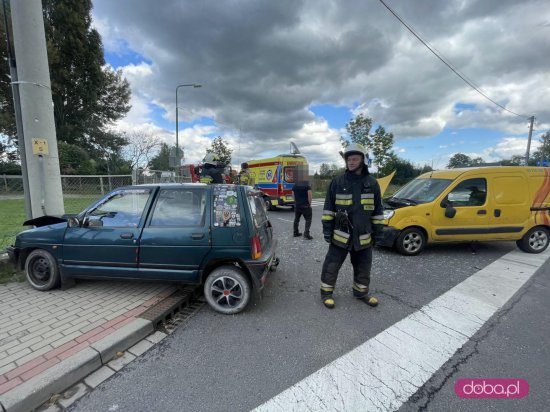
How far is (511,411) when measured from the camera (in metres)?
1.96

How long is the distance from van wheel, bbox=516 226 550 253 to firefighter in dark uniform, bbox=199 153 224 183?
7261 mm

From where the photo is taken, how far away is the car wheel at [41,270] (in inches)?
142

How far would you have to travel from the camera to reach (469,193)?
A: 5.66m

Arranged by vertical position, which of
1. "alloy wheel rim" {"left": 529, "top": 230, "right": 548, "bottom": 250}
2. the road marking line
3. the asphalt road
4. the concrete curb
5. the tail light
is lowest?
the road marking line

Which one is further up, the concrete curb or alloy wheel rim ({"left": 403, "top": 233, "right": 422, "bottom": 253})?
alloy wheel rim ({"left": 403, "top": 233, "right": 422, "bottom": 253})

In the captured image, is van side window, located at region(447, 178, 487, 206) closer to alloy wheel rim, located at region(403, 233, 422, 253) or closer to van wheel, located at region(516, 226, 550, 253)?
alloy wheel rim, located at region(403, 233, 422, 253)

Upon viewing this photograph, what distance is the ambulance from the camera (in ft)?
39.4

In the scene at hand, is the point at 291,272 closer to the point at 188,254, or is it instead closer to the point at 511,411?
the point at 188,254

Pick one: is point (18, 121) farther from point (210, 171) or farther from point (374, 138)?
point (374, 138)

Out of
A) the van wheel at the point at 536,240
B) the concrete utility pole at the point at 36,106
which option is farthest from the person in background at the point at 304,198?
the concrete utility pole at the point at 36,106

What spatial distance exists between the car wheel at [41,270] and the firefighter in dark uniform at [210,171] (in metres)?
3.92

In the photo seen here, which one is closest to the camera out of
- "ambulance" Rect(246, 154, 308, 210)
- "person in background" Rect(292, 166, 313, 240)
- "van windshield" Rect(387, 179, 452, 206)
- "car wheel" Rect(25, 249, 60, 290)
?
"car wheel" Rect(25, 249, 60, 290)

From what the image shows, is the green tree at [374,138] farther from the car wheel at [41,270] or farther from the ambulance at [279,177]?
the car wheel at [41,270]

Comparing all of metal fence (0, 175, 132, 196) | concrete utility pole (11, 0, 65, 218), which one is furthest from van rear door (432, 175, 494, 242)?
metal fence (0, 175, 132, 196)
